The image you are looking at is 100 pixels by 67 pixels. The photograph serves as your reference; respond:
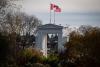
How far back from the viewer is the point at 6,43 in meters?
29.8

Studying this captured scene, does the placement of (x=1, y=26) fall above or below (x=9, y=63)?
above

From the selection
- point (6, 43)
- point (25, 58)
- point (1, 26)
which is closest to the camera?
point (6, 43)

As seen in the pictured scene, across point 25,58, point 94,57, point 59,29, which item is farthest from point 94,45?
point 59,29

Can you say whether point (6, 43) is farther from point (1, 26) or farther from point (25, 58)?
point (25, 58)

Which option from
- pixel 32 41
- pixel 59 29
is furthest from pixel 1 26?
pixel 32 41

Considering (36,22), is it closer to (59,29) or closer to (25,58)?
(59,29)

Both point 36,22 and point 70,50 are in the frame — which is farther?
point 36,22

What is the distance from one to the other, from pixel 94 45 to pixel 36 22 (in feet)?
147

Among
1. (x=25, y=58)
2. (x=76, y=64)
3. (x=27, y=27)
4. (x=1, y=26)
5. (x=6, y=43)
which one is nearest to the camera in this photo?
(x=6, y=43)

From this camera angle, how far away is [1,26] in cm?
3216

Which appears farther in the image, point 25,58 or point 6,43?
point 25,58

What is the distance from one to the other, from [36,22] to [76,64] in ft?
120

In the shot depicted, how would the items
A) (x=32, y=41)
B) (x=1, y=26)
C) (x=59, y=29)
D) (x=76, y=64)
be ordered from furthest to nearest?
(x=32, y=41)
(x=59, y=29)
(x=76, y=64)
(x=1, y=26)

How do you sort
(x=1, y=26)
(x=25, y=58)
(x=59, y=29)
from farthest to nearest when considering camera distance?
(x=59, y=29)
(x=25, y=58)
(x=1, y=26)
